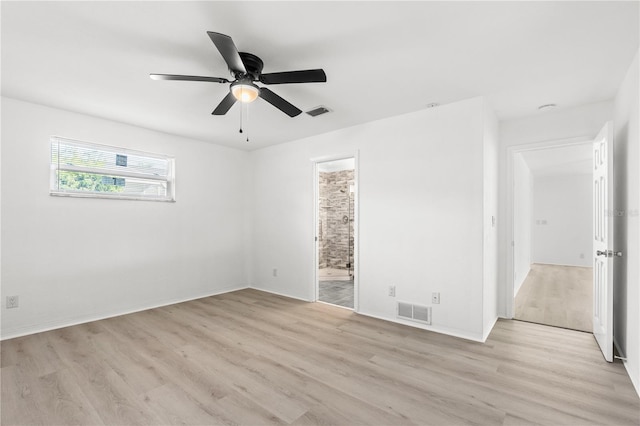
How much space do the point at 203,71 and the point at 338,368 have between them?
284 centimetres

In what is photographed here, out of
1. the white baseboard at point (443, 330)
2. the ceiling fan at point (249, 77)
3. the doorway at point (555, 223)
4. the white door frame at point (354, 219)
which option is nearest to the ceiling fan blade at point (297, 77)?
the ceiling fan at point (249, 77)

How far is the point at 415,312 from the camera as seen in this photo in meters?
3.48

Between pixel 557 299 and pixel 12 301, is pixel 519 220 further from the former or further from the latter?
pixel 12 301

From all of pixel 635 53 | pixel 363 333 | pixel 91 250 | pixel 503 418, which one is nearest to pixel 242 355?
pixel 363 333

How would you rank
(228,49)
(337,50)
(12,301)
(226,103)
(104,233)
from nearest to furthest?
(228,49)
(337,50)
(226,103)
(12,301)
(104,233)

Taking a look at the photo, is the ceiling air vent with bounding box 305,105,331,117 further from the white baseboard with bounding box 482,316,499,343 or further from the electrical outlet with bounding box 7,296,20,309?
the electrical outlet with bounding box 7,296,20,309

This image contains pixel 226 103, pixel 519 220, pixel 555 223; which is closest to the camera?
pixel 226 103

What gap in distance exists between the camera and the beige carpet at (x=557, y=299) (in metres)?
3.69

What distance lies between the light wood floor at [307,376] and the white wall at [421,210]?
439mm

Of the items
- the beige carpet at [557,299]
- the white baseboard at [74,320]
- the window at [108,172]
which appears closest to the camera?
the white baseboard at [74,320]

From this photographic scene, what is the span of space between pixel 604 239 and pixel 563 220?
22.1ft

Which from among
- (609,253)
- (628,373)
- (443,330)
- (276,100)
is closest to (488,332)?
(443,330)

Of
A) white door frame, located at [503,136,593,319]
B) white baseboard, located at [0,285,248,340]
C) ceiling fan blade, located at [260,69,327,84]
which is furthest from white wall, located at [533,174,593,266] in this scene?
white baseboard, located at [0,285,248,340]

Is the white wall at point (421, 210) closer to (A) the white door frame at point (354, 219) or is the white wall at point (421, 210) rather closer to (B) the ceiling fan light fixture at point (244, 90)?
(A) the white door frame at point (354, 219)
